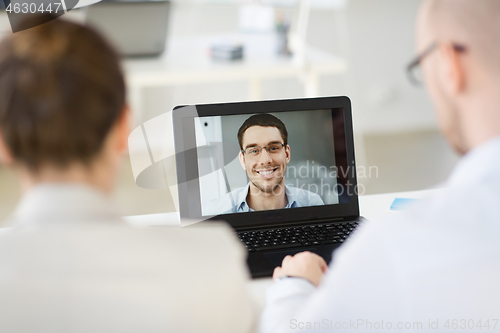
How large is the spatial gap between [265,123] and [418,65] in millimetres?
481

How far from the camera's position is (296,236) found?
3.22 ft

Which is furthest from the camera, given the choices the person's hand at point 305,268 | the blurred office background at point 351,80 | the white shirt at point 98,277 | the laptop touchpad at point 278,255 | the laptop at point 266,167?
the blurred office background at point 351,80

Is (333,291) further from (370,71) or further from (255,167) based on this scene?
(370,71)

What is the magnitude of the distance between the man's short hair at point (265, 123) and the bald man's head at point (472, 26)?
51cm

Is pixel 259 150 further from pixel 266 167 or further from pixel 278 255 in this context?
pixel 278 255

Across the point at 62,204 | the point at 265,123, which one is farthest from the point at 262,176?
the point at 62,204

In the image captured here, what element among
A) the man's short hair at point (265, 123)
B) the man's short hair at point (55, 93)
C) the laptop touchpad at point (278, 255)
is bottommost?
the laptop touchpad at point (278, 255)

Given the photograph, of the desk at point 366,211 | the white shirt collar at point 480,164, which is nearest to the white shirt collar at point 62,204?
the white shirt collar at point 480,164

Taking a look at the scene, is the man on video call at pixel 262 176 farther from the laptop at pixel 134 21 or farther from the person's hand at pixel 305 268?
the laptop at pixel 134 21

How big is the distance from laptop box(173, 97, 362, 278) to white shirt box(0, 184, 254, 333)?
0.52 metres

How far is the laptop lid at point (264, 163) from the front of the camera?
3.44 feet

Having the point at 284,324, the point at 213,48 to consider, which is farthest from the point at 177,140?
the point at 213,48

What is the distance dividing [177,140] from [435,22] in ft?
2.00

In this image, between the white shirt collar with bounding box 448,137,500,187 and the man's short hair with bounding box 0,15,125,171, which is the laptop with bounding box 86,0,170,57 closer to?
the man's short hair with bounding box 0,15,125,171
